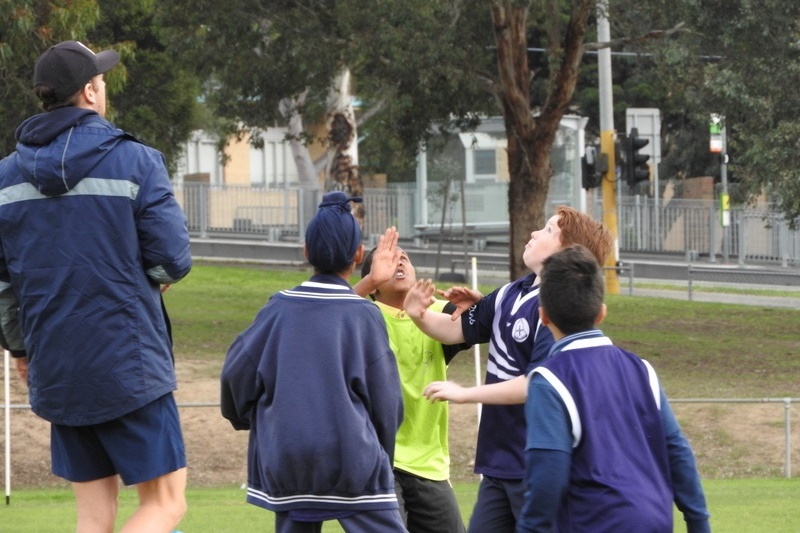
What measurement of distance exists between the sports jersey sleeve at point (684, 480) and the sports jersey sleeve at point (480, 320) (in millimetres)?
1495

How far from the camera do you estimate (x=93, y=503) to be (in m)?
5.00

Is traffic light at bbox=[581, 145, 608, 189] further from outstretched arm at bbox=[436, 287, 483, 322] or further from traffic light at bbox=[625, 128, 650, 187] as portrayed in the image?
outstretched arm at bbox=[436, 287, 483, 322]

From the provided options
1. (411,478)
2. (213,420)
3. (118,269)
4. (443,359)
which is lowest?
(213,420)

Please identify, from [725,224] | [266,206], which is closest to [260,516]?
[725,224]

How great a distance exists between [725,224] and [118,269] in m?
30.4

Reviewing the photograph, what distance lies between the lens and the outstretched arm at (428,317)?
5488mm

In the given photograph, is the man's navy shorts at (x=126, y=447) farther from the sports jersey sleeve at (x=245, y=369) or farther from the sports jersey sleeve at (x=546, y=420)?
the sports jersey sleeve at (x=546, y=420)

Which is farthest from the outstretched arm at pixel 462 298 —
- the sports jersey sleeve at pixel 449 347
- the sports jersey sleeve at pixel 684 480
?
the sports jersey sleeve at pixel 684 480

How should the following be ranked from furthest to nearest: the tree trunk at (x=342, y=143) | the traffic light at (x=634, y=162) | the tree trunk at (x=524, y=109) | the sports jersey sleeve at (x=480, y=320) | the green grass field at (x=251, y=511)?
the tree trunk at (x=342, y=143) < the traffic light at (x=634, y=162) < the tree trunk at (x=524, y=109) < the green grass field at (x=251, y=511) < the sports jersey sleeve at (x=480, y=320)

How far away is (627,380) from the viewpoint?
3.90 metres

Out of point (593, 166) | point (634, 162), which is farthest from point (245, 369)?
point (593, 166)

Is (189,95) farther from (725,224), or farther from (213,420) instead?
(725,224)

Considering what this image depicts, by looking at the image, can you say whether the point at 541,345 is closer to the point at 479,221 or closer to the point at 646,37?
the point at 646,37

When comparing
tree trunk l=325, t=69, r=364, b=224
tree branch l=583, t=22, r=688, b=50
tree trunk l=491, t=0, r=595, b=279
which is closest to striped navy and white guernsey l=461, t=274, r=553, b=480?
tree trunk l=491, t=0, r=595, b=279
